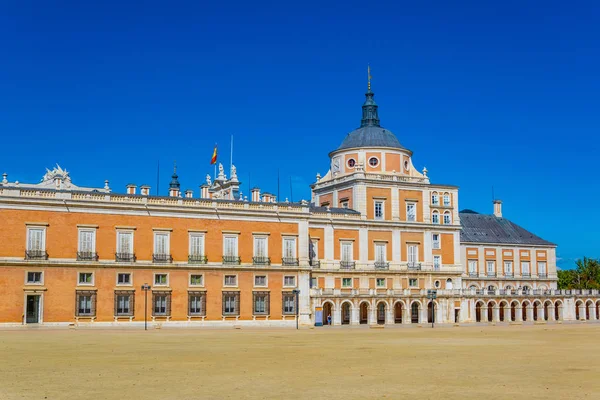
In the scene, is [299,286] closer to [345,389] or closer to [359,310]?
[359,310]

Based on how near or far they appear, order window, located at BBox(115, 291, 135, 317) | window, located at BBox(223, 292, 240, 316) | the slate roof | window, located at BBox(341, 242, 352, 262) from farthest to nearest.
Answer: the slate roof, window, located at BBox(341, 242, 352, 262), window, located at BBox(223, 292, 240, 316), window, located at BBox(115, 291, 135, 317)

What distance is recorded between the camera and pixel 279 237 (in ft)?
237

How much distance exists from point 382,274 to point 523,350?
152 feet

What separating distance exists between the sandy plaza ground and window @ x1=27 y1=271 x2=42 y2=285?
78.4 ft

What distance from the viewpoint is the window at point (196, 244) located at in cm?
6800

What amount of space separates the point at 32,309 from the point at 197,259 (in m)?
13.6

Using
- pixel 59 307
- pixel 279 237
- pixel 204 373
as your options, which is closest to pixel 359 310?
pixel 279 237

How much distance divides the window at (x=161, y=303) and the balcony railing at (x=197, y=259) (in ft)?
10.8

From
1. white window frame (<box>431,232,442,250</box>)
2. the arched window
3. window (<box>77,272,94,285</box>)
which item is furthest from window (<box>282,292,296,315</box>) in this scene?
the arched window

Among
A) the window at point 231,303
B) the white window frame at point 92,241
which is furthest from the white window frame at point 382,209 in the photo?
the white window frame at point 92,241

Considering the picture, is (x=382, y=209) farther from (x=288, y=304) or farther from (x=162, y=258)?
(x=162, y=258)

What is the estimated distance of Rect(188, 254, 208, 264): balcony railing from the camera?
67.8 metres

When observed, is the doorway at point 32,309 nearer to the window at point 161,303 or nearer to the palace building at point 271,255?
the palace building at point 271,255

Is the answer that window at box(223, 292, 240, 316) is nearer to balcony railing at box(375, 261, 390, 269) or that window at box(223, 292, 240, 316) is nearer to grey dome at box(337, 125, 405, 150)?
balcony railing at box(375, 261, 390, 269)
